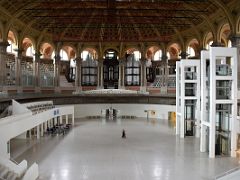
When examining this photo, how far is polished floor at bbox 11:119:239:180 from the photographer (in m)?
19.7

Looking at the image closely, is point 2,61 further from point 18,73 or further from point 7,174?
point 7,174

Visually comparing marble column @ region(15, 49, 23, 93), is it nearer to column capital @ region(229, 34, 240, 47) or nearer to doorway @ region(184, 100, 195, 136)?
doorway @ region(184, 100, 195, 136)

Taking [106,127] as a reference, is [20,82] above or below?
above

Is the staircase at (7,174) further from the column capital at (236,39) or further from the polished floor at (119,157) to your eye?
the column capital at (236,39)

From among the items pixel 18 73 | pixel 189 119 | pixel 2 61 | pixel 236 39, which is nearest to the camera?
pixel 189 119

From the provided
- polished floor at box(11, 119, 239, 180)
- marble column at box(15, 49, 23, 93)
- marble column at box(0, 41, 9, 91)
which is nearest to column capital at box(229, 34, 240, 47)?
polished floor at box(11, 119, 239, 180)

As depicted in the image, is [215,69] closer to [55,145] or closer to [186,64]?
[186,64]

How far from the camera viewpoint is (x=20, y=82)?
153ft

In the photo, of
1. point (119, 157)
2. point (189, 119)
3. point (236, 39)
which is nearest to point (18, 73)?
point (189, 119)

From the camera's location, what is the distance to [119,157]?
2425 centimetres

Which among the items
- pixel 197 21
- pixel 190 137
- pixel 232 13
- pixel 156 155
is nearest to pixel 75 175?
pixel 156 155

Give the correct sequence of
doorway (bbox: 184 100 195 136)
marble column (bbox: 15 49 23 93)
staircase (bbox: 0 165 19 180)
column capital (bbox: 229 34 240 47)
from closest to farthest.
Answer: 1. staircase (bbox: 0 165 19 180)
2. doorway (bbox: 184 100 195 136)
3. column capital (bbox: 229 34 240 47)
4. marble column (bbox: 15 49 23 93)

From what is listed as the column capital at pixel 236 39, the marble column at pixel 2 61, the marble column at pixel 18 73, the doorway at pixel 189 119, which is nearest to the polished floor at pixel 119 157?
the doorway at pixel 189 119

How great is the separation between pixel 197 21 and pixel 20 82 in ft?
87.0
